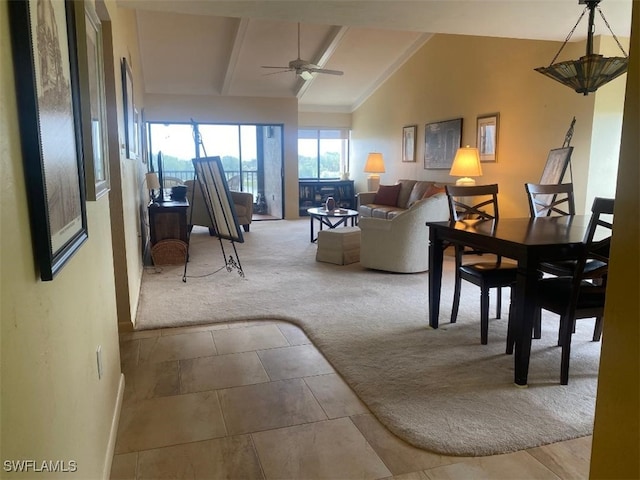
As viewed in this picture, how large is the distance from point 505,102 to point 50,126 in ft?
19.5

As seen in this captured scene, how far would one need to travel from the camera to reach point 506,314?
12.3ft

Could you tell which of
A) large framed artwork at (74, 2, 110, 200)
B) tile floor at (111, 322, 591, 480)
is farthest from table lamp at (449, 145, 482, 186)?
large framed artwork at (74, 2, 110, 200)

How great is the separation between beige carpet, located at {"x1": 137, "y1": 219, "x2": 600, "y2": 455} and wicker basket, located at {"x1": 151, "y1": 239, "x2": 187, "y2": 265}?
20 centimetres

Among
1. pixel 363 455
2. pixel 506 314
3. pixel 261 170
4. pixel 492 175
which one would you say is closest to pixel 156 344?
pixel 363 455

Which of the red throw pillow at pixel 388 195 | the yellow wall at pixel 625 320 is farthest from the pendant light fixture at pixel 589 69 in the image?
the red throw pillow at pixel 388 195

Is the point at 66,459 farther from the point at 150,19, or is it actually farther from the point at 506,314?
the point at 150,19

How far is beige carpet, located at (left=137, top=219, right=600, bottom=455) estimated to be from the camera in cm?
216

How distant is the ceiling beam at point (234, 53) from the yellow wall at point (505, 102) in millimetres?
3028

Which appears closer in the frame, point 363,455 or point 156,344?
point 363,455

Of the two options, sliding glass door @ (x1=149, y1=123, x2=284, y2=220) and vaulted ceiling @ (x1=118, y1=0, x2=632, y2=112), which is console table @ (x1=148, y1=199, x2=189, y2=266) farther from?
sliding glass door @ (x1=149, y1=123, x2=284, y2=220)

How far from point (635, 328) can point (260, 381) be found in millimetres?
1967

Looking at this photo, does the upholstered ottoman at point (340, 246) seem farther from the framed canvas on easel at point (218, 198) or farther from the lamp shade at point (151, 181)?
the lamp shade at point (151, 181)

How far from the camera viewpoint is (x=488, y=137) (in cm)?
634

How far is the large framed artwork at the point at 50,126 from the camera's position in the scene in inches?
35.5
